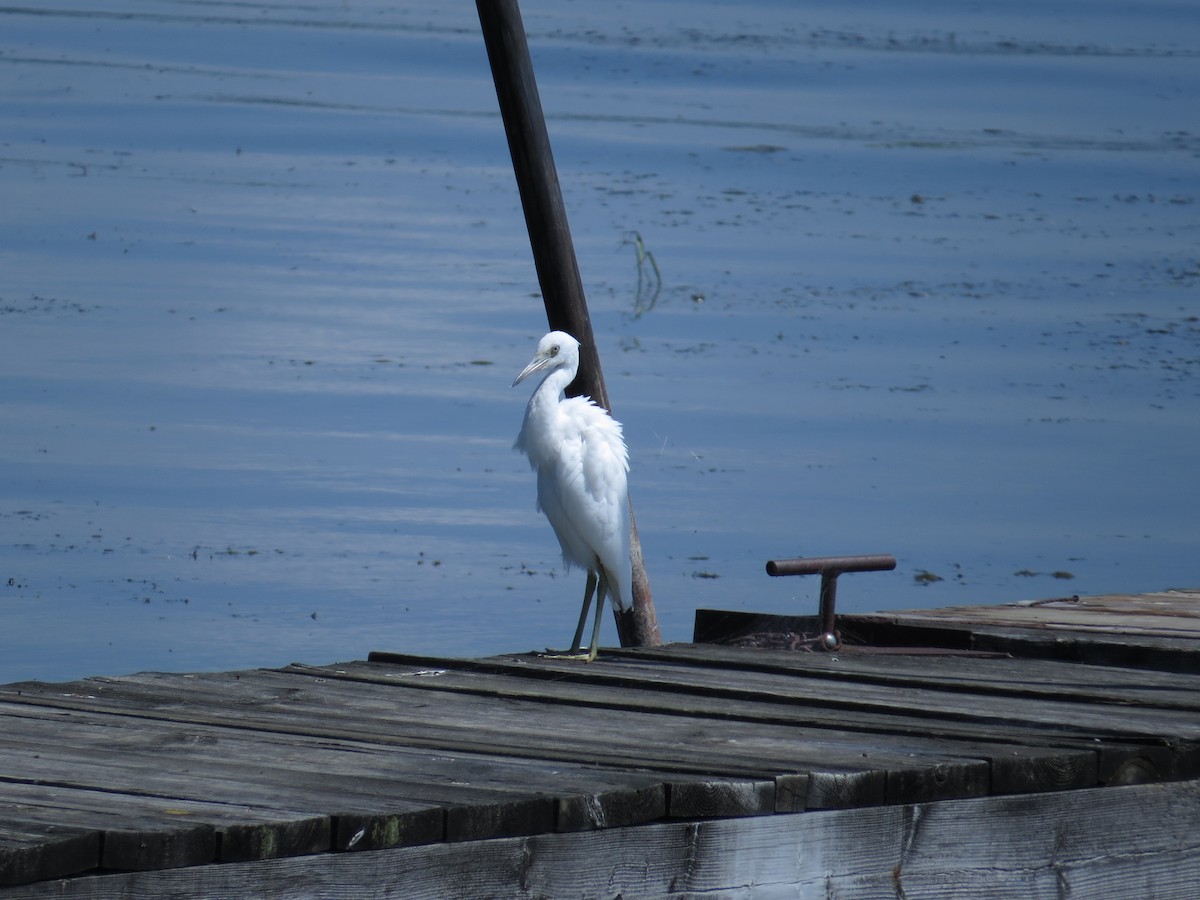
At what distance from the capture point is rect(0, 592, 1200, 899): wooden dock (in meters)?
2.85

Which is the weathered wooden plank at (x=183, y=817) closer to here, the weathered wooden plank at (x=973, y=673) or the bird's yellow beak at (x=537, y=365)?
the weathered wooden plank at (x=973, y=673)

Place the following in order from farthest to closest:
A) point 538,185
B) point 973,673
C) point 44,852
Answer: point 538,185
point 973,673
point 44,852

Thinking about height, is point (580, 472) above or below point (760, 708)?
above

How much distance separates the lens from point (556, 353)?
5375mm

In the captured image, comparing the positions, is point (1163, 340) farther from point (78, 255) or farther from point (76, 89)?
point (76, 89)

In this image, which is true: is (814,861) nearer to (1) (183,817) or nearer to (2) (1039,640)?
(1) (183,817)

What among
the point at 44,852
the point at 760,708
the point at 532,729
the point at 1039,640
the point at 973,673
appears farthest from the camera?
the point at 1039,640

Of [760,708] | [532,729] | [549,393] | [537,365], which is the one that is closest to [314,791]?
Answer: [532,729]

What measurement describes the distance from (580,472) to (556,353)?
38 centimetres

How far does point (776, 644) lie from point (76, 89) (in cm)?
1945

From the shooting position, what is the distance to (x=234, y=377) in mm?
13297

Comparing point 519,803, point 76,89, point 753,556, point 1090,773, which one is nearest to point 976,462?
point 753,556

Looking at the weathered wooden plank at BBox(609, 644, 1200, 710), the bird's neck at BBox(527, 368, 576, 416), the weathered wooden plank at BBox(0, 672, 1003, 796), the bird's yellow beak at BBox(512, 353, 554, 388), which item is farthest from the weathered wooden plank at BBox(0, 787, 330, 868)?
the bird's yellow beak at BBox(512, 353, 554, 388)

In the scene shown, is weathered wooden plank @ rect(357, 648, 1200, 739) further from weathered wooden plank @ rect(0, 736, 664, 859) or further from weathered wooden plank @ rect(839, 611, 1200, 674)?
weathered wooden plank @ rect(0, 736, 664, 859)
